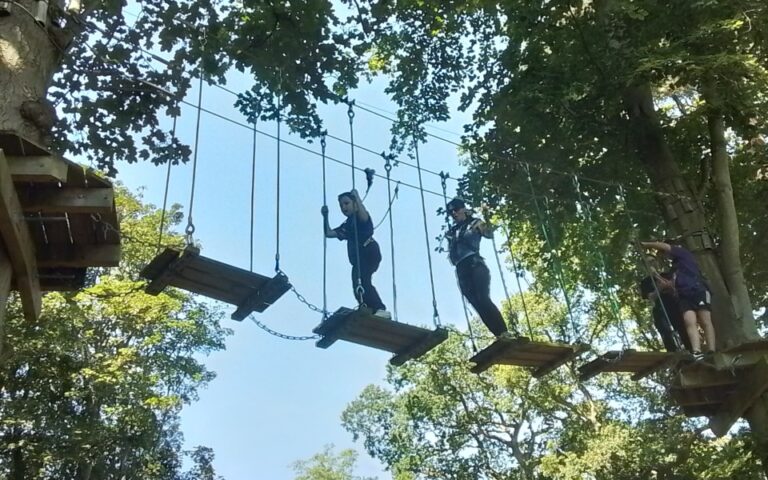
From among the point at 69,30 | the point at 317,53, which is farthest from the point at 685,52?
the point at 69,30

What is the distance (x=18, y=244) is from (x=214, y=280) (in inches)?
43.1

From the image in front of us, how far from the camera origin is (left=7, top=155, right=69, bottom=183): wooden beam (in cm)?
324

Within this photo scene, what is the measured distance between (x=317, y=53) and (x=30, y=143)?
3568mm

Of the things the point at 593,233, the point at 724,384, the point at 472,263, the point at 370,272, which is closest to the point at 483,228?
the point at 472,263

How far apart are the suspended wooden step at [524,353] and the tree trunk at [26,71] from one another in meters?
3.11

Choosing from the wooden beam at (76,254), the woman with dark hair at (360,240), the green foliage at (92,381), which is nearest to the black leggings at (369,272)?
the woman with dark hair at (360,240)

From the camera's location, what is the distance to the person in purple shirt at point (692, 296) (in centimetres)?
585

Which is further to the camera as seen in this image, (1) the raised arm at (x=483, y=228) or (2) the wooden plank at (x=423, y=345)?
(1) the raised arm at (x=483, y=228)

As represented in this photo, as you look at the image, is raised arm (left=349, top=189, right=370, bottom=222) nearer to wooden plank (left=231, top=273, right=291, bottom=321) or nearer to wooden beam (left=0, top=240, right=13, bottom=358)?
wooden plank (left=231, top=273, right=291, bottom=321)

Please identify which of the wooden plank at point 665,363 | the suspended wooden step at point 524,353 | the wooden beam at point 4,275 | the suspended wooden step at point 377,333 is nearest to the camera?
the wooden beam at point 4,275

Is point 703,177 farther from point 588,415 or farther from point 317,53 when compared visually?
point 588,415

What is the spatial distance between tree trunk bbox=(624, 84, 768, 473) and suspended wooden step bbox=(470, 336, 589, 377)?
1740 millimetres

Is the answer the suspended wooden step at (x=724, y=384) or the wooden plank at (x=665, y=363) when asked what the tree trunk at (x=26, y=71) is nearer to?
the wooden plank at (x=665, y=363)

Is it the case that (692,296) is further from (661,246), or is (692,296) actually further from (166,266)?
(166,266)
